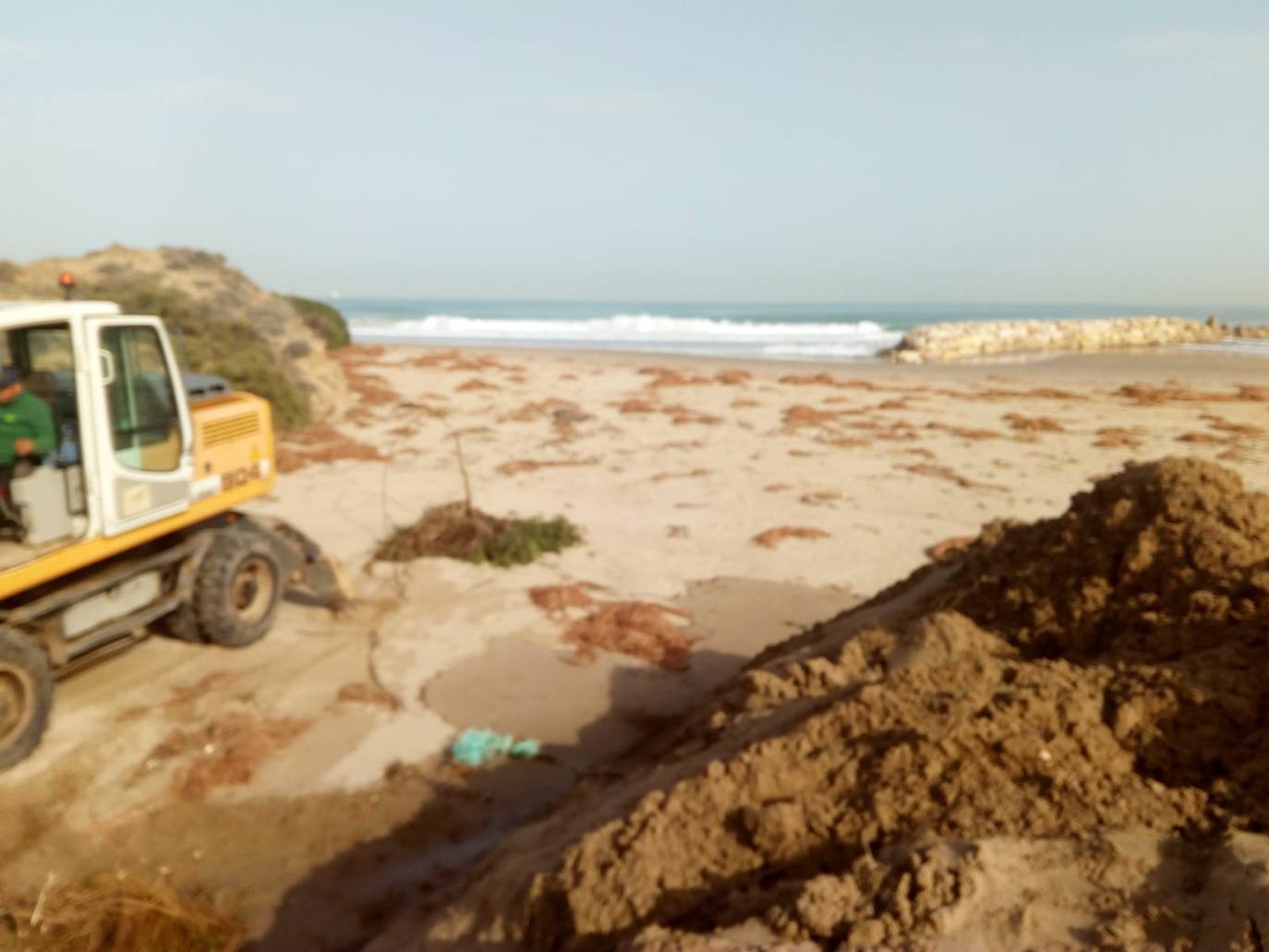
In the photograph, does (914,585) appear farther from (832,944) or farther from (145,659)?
(145,659)

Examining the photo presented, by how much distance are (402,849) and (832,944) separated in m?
Answer: 3.41

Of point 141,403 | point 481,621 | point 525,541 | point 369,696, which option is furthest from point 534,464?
point 141,403

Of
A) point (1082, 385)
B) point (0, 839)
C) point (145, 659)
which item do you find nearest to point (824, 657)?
point (0, 839)

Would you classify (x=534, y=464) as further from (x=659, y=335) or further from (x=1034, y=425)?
(x=659, y=335)

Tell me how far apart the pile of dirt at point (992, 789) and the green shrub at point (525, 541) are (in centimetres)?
515

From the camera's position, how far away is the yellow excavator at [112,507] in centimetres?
541

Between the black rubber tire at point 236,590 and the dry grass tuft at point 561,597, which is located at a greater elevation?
the black rubber tire at point 236,590

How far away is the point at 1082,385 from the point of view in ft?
77.6

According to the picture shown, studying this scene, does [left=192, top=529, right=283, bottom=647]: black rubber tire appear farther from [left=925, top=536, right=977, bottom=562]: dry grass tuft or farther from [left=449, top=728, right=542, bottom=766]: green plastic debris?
[left=925, top=536, right=977, bottom=562]: dry grass tuft

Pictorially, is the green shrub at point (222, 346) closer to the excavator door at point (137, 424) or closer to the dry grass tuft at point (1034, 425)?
the excavator door at point (137, 424)

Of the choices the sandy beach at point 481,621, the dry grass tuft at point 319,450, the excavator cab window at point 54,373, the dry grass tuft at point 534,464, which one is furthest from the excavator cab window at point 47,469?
the dry grass tuft at point 534,464

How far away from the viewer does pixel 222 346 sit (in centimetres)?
1644

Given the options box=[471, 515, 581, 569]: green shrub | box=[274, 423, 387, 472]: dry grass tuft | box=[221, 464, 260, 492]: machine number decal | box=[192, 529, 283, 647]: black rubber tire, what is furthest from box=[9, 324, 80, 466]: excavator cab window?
box=[274, 423, 387, 472]: dry grass tuft

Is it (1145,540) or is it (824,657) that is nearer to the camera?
(1145,540)
